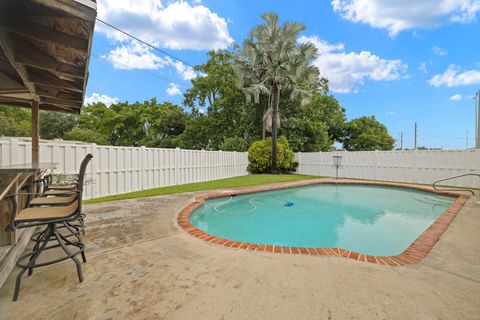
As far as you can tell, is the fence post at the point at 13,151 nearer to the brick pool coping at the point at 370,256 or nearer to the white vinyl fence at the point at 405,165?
the brick pool coping at the point at 370,256

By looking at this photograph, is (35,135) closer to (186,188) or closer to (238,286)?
(186,188)

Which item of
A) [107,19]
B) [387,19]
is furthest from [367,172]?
[107,19]

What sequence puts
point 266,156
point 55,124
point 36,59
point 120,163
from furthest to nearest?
1. point 55,124
2. point 266,156
3. point 120,163
4. point 36,59

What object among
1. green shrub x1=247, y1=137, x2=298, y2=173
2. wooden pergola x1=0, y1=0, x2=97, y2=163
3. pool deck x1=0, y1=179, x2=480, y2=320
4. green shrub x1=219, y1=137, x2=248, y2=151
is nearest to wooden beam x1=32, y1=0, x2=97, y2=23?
wooden pergola x1=0, y1=0, x2=97, y2=163

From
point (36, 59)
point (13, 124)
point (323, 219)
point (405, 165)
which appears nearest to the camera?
point (36, 59)

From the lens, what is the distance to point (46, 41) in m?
1.95

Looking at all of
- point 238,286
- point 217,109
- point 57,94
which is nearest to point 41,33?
point 57,94

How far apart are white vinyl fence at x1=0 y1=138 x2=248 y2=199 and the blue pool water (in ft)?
9.07

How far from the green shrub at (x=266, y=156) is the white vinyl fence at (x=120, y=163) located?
10.5 ft

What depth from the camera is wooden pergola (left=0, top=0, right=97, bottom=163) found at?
62.6 inches

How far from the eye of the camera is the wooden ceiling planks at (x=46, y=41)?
5.22ft

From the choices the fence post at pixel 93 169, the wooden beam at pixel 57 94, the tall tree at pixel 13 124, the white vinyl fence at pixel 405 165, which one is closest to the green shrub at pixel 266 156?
the white vinyl fence at pixel 405 165

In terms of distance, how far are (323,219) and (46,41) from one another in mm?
5789

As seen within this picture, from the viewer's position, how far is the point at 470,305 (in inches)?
69.1
